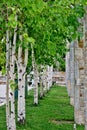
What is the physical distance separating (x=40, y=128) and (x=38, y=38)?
320cm

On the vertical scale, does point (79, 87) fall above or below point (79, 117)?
above

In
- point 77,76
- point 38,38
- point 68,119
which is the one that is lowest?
point 68,119

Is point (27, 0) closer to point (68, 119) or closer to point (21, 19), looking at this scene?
point (21, 19)

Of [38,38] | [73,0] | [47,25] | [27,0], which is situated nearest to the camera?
[27,0]

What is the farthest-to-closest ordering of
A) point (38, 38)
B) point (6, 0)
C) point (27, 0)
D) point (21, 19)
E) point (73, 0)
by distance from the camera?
1. point (38, 38)
2. point (21, 19)
3. point (73, 0)
4. point (6, 0)
5. point (27, 0)

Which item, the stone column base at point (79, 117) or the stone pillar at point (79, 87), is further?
the stone column base at point (79, 117)

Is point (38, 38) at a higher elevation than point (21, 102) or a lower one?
higher

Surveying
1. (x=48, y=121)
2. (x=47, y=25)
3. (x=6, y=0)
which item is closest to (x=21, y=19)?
(x=47, y=25)

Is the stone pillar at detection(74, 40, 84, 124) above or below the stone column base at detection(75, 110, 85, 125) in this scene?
above

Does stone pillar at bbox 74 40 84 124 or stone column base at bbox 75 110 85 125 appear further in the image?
stone column base at bbox 75 110 85 125

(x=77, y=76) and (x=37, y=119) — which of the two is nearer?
(x=77, y=76)

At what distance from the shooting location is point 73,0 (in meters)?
7.16

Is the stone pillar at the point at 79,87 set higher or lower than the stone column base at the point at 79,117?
higher

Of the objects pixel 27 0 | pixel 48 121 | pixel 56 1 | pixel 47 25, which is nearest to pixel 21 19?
pixel 47 25
